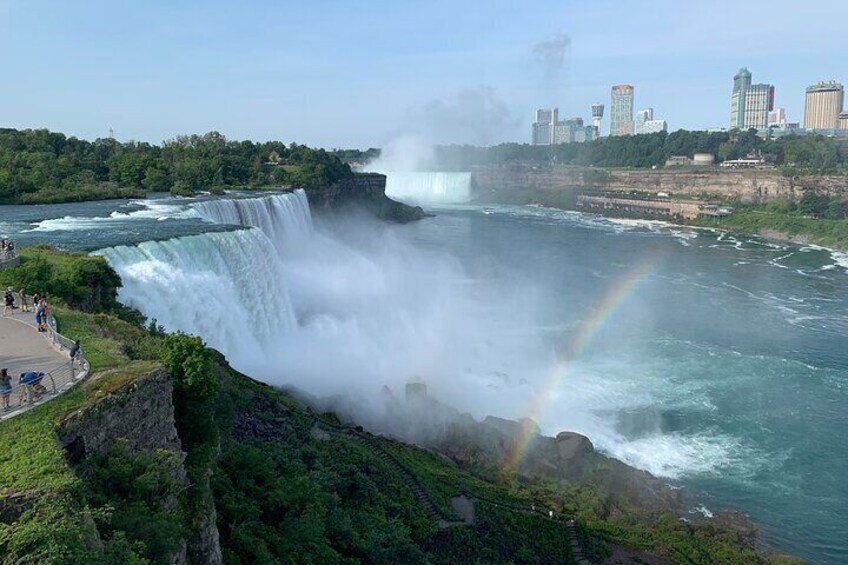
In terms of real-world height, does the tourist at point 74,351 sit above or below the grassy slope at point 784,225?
above

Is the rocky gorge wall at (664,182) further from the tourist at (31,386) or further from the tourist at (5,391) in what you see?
the tourist at (5,391)

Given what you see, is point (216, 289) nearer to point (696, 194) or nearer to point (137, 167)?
point (137, 167)

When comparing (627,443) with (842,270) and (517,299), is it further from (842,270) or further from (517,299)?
(842,270)

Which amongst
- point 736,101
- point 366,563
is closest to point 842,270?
point 366,563

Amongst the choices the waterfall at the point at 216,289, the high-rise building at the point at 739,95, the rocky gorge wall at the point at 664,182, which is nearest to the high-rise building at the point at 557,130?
the high-rise building at the point at 739,95

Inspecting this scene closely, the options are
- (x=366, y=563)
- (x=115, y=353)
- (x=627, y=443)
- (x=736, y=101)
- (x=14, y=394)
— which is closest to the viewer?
(x=14, y=394)

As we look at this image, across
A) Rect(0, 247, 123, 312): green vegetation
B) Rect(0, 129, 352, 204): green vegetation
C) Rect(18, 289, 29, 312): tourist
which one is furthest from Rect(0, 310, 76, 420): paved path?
Rect(0, 129, 352, 204): green vegetation

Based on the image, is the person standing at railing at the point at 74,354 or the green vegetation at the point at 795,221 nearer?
the person standing at railing at the point at 74,354
